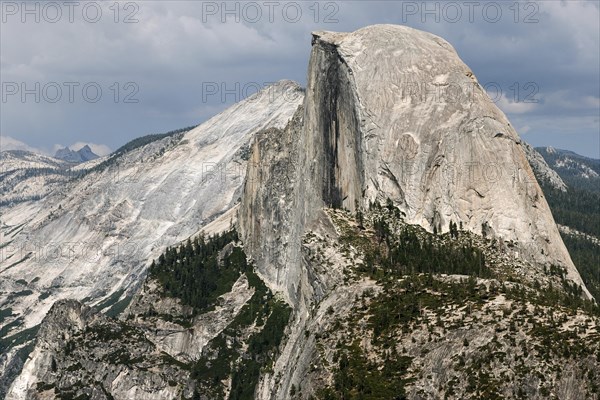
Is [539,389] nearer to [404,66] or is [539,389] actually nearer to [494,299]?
[494,299]

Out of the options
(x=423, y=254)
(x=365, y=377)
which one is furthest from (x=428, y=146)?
(x=365, y=377)

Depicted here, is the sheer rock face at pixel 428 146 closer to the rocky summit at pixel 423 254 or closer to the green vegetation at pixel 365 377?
the rocky summit at pixel 423 254

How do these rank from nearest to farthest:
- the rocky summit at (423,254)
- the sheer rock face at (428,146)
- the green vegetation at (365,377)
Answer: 1. the rocky summit at (423,254)
2. the green vegetation at (365,377)
3. the sheer rock face at (428,146)


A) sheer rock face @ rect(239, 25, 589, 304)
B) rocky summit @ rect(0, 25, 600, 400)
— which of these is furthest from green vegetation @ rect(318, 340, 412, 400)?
sheer rock face @ rect(239, 25, 589, 304)

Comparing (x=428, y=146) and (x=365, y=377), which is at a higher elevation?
(x=428, y=146)

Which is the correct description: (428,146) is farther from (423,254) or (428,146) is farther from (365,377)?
(365,377)

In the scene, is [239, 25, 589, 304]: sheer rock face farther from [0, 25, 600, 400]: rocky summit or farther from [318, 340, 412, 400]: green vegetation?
[318, 340, 412, 400]: green vegetation

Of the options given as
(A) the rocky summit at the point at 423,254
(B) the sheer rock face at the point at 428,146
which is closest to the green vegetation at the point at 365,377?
(A) the rocky summit at the point at 423,254

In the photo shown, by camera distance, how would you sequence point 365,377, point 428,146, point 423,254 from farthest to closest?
point 428,146
point 423,254
point 365,377

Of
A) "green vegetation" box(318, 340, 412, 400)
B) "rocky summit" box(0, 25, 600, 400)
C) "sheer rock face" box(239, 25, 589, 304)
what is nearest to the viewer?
"rocky summit" box(0, 25, 600, 400)
